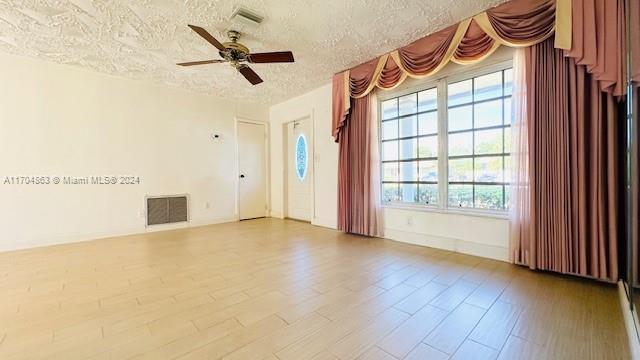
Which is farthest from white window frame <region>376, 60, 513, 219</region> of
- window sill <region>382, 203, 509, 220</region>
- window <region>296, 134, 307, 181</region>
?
window <region>296, 134, 307, 181</region>

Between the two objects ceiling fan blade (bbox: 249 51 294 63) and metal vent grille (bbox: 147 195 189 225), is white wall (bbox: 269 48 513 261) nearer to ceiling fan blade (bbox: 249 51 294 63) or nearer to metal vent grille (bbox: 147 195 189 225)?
ceiling fan blade (bbox: 249 51 294 63)

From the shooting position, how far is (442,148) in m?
3.21

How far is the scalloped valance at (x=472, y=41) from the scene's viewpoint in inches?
87.0

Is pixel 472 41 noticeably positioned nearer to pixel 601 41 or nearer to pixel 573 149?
pixel 601 41

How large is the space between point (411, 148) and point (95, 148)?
15.7 feet

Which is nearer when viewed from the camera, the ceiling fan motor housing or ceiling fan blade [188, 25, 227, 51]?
ceiling fan blade [188, 25, 227, 51]

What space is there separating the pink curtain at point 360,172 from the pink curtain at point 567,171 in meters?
1.72

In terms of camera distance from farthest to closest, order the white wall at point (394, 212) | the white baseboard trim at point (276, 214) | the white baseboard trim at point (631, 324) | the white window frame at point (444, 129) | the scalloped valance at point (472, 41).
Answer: the white baseboard trim at point (276, 214) < the white window frame at point (444, 129) < the white wall at point (394, 212) < the scalloped valance at point (472, 41) < the white baseboard trim at point (631, 324)

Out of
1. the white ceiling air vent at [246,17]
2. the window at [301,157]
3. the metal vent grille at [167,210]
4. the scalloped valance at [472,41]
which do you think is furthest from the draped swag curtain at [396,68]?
the metal vent grille at [167,210]

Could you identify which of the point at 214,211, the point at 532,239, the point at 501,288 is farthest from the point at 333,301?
the point at 214,211

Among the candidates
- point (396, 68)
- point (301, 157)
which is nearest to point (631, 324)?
point (396, 68)

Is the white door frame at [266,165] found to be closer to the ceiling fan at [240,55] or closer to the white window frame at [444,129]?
the ceiling fan at [240,55]

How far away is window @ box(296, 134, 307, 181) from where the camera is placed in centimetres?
542

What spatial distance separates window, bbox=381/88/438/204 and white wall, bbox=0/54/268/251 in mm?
3370
